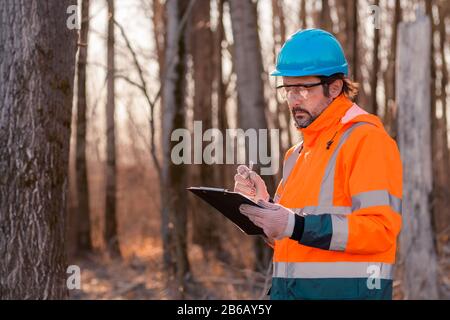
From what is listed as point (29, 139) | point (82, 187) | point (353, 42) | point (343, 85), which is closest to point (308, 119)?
point (343, 85)

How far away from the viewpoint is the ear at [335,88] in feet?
12.3

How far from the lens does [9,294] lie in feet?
16.5

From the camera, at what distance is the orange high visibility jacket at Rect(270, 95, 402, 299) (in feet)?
11.1

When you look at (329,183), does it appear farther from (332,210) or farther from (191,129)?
(191,129)

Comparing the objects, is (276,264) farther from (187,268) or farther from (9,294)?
(187,268)

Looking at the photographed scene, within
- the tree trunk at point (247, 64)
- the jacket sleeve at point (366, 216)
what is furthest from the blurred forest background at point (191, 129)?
the jacket sleeve at point (366, 216)

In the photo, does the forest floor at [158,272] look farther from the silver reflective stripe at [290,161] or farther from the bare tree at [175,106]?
the silver reflective stripe at [290,161]

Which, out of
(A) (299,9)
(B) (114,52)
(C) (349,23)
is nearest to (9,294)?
(C) (349,23)

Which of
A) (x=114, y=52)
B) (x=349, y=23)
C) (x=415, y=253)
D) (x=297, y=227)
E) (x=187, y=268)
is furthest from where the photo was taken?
(x=114, y=52)

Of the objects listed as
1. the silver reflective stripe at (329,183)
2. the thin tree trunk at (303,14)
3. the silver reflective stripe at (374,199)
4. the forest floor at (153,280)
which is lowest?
the forest floor at (153,280)

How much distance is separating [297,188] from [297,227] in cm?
31

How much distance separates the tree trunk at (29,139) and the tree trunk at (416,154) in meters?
4.74

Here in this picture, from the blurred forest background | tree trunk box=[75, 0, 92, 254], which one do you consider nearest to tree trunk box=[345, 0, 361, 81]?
the blurred forest background

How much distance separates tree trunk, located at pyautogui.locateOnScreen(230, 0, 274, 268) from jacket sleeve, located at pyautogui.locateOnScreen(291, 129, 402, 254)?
6347mm
